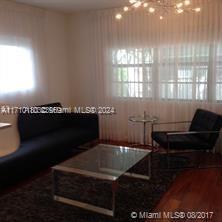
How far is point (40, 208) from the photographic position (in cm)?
247

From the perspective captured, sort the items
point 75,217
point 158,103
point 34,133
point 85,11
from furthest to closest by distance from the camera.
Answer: point 85,11 < point 158,103 < point 34,133 < point 75,217

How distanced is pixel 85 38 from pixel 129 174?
2.74 meters

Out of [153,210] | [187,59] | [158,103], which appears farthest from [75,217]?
[187,59]

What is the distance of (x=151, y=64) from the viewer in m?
4.22

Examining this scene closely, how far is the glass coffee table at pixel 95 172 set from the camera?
2461 mm

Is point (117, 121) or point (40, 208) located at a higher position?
point (117, 121)

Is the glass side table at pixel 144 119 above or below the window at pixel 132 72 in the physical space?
below

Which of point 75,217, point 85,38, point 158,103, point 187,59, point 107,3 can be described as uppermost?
point 107,3

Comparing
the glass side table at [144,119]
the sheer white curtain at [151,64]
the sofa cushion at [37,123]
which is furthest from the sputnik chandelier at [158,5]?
the sofa cushion at [37,123]

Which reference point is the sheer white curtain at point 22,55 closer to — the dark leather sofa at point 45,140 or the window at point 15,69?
the window at point 15,69

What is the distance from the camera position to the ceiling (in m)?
3.89

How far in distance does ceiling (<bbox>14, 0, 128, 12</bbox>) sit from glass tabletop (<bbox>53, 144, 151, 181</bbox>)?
88.1 inches

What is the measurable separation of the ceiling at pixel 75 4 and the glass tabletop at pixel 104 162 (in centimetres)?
224

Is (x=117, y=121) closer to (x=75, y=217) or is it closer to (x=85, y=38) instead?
(x=85, y=38)
